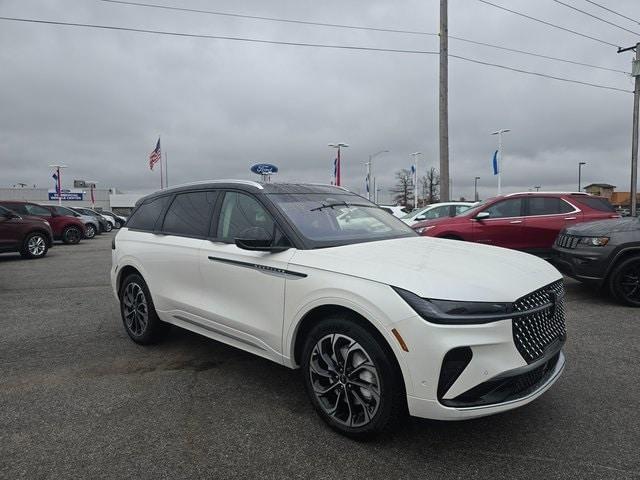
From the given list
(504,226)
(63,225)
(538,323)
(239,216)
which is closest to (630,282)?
(504,226)

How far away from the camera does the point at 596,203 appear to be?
8.79 m

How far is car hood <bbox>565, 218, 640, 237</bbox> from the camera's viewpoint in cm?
616

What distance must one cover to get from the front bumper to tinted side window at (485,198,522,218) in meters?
7.30

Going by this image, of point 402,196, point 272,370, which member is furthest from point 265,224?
point 402,196

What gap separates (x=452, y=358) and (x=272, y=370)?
1.96m

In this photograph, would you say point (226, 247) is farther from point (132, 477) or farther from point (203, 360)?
point (132, 477)

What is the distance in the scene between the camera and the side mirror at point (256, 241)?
3.04 meters

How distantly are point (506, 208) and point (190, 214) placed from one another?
7158 mm

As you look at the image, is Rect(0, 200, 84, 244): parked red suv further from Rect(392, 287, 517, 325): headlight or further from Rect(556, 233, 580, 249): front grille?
Rect(392, 287, 517, 325): headlight

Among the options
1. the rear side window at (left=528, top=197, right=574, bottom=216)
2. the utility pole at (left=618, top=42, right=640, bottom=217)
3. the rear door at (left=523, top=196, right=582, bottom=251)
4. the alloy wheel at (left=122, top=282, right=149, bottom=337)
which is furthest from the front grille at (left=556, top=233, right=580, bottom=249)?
the utility pole at (left=618, top=42, right=640, bottom=217)

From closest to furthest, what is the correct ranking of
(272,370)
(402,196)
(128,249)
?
1. (272,370)
2. (128,249)
3. (402,196)

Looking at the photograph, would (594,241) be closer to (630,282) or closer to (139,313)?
(630,282)

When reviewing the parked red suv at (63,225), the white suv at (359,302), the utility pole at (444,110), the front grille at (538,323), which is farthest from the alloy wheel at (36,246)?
the front grille at (538,323)

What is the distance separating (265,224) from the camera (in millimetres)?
3395
